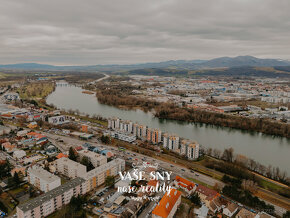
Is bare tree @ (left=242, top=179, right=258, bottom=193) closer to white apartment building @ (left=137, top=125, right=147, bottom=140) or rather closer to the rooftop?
the rooftop

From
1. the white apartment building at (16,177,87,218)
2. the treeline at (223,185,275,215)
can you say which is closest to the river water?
the treeline at (223,185,275,215)

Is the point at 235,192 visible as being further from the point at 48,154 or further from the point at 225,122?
the point at 225,122

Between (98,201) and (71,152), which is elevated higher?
(71,152)

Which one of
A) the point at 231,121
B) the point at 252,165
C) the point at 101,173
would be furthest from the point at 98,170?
the point at 231,121

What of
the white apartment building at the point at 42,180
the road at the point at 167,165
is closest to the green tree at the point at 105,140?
the road at the point at 167,165

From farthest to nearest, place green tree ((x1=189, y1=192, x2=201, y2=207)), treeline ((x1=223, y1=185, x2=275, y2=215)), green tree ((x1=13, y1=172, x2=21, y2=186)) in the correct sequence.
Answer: green tree ((x1=13, y1=172, x2=21, y2=186)) → green tree ((x1=189, y1=192, x2=201, y2=207)) → treeline ((x1=223, y1=185, x2=275, y2=215))

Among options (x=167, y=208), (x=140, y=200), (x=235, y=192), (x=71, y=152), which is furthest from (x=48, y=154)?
(x=235, y=192)

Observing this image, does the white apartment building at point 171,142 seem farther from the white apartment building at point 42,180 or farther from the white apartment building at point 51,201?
the white apartment building at point 42,180
